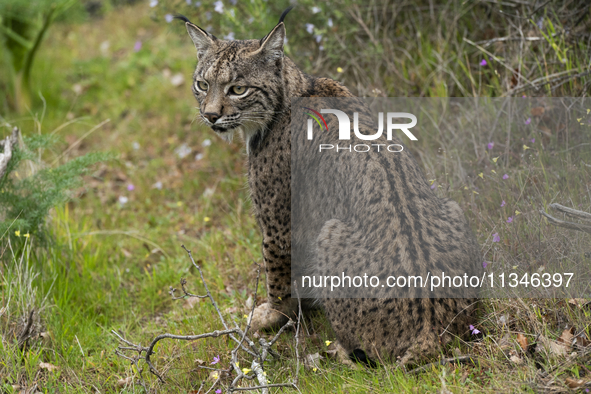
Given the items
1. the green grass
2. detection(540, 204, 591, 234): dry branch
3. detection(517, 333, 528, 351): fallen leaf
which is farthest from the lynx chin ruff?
detection(540, 204, 591, 234): dry branch

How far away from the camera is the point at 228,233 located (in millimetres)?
5883

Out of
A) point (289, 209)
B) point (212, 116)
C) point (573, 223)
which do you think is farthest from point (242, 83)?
point (573, 223)

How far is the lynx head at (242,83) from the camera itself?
13.5 feet

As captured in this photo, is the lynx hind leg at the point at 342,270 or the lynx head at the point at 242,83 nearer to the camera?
the lynx hind leg at the point at 342,270

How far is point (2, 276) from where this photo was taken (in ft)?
15.0

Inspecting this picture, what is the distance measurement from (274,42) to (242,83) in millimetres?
398

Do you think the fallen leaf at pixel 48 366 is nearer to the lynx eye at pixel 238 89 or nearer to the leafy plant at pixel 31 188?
the leafy plant at pixel 31 188

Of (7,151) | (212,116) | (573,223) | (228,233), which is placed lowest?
(228,233)

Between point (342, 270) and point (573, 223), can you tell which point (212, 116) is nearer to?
point (342, 270)

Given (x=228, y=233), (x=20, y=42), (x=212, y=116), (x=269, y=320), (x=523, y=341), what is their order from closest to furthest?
(x=523, y=341) → (x=212, y=116) → (x=269, y=320) → (x=228, y=233) → (x=20, y=42)

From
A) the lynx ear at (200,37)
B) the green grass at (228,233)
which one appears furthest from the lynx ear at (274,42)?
the green grass at (228,233)

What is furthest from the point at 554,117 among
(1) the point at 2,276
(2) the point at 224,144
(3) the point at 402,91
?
(1) the point at 2,276

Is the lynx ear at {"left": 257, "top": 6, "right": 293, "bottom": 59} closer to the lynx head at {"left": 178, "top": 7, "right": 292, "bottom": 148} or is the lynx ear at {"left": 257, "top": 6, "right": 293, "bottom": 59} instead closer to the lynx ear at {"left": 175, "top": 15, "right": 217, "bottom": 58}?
the lynx head at {"left": 178, "top": 7, "right": 292, "bottom": 148}

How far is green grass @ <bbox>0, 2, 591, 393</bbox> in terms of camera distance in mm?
3627
